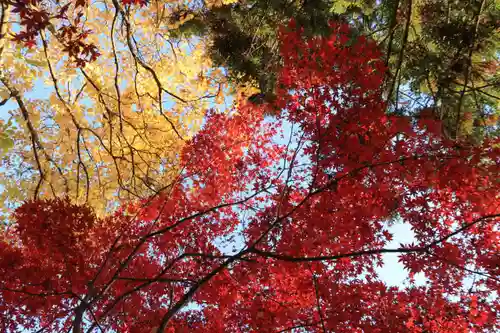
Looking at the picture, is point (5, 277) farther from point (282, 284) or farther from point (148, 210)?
point (282, 284)

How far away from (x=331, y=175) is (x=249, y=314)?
2378 mm

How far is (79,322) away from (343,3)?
5153mm

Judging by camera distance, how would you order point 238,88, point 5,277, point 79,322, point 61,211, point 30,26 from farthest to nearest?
point 238,88 < point 5,277 < point 61,211 < point 79,322 < point 30,26

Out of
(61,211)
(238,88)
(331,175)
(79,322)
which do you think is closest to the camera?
(79,322)

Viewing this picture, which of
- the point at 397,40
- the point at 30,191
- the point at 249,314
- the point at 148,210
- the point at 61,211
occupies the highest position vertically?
the point at 397,40

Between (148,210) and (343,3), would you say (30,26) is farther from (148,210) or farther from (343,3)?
(343,3)

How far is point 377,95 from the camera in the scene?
4578mm

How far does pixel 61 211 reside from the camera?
403cm

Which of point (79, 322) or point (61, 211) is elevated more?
point (61, 211)

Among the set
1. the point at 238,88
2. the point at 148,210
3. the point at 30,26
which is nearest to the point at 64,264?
the point at 148,210

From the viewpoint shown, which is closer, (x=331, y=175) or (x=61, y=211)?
(x=61, y=211)

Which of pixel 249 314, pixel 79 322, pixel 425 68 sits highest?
pixel 425 68

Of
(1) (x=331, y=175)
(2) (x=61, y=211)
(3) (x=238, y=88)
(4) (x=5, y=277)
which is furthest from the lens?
(3) (x=238, y=88)

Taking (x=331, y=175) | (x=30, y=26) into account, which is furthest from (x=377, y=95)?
(x=30, y=26)
